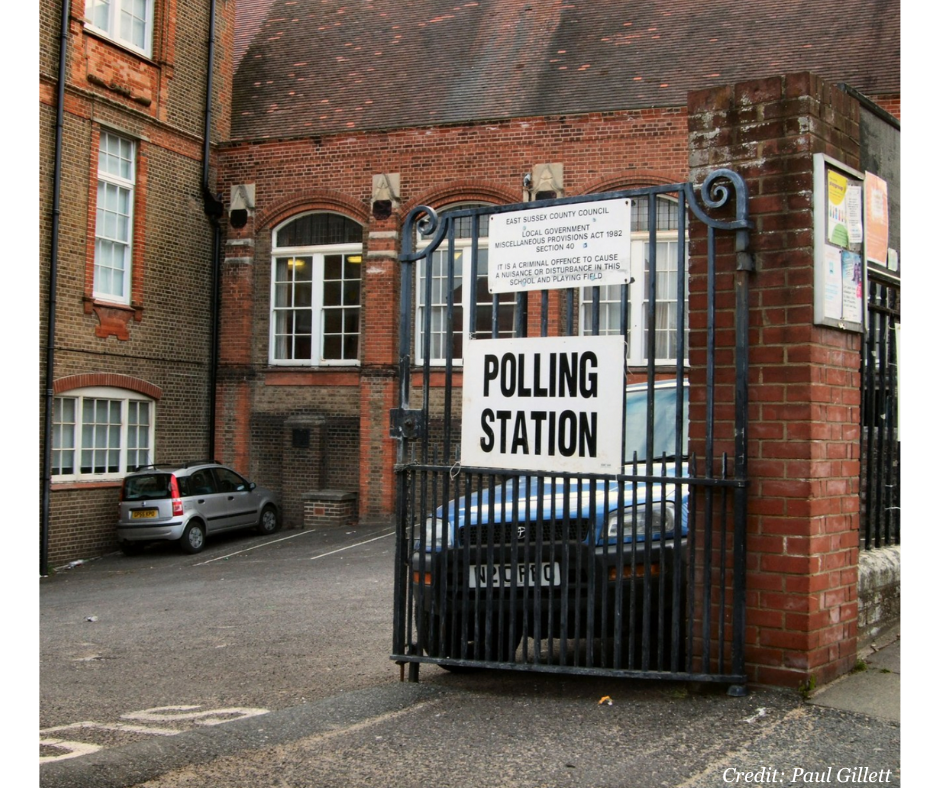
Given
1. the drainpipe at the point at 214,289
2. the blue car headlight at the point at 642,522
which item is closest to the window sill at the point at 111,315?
the drainpipe at the point at 214,289

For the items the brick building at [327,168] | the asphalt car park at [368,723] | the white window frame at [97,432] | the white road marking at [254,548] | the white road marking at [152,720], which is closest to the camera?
the asphalt car park at [368,723]

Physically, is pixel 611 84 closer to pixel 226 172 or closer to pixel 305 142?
pixel 305 142

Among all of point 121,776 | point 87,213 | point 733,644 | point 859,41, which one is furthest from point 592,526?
point 859,41

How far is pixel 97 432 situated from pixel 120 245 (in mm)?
3441

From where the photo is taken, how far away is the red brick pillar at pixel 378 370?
20.2m

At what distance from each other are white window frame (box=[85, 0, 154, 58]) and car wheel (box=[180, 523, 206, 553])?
8781mm

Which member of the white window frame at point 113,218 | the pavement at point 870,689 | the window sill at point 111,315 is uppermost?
the white window frame at point 113,218

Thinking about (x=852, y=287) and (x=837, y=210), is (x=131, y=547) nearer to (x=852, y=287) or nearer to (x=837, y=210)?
(x=852, y=287)

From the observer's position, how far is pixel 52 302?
17.4 metres

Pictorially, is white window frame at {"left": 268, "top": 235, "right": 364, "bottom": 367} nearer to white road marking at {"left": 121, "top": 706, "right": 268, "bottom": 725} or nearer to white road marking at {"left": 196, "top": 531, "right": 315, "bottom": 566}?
white road marking at {"left": 196, "top": 531, "right": 315, "bottom": 566}

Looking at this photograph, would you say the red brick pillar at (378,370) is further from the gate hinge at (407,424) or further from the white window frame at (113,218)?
the gate hinge at (407,424)

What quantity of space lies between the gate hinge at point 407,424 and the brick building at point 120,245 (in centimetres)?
1280

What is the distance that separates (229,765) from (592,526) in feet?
6.76

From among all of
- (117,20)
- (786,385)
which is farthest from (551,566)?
(117,20)
